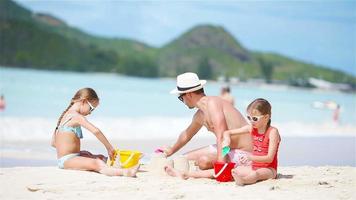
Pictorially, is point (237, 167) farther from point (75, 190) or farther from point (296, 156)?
point (296, 156)

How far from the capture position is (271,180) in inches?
241

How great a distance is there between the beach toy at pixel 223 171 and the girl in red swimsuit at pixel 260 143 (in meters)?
0.09

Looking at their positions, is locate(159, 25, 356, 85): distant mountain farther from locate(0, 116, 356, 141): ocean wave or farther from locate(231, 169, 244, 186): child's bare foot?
locate(231, 169, 244, 186): child's bare foot

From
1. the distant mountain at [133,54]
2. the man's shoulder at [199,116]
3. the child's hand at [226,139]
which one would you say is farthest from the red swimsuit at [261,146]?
the distant mountain at [133,54]

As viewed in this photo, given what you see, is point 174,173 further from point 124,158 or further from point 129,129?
point 129,129

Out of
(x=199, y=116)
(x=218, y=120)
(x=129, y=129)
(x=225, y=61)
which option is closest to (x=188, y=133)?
(x=199, y=116)

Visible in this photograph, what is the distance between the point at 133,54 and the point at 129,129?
10068 centimetres

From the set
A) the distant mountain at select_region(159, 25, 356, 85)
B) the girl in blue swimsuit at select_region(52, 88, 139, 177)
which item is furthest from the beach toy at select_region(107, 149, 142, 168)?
the distant mountain at select_region(159, 25, 356, 85)

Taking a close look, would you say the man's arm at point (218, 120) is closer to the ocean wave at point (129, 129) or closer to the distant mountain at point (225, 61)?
the ocean wave at point (129, 129)

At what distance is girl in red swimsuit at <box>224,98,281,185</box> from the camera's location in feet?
19.6

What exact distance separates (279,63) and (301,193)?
112 metres

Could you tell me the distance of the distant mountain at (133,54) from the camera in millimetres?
99375

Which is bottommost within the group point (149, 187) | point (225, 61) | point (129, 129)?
point (149, 187)

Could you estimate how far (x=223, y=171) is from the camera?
6074mm
